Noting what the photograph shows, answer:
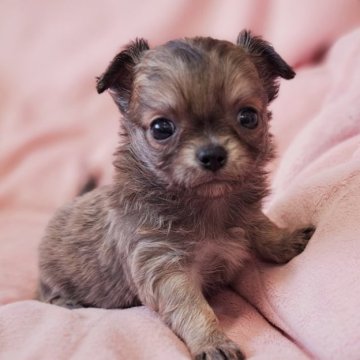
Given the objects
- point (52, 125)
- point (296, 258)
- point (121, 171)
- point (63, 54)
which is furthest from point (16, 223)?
point (296, 258)

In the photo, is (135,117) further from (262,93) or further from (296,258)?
(296,258)

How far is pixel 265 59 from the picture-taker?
97.3 inches

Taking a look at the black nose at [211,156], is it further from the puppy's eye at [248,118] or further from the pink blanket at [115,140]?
the pink blanket at [115,140]

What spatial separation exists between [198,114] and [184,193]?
0.32 meters

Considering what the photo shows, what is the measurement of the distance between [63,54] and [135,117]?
2.45 m

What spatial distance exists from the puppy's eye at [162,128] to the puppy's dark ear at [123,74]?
0.27 metres

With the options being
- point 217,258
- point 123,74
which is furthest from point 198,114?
point 217,258

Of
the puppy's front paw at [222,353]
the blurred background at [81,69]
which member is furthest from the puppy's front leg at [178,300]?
the blurred background at [81,69]

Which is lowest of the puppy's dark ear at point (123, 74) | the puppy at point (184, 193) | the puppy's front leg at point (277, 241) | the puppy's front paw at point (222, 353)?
the puppy's front paw at point (222, 353)

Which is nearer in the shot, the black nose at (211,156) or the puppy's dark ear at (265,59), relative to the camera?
the black nose at (211,156)

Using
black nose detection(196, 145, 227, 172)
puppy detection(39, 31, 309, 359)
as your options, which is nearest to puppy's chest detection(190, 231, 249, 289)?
puppy detection(39, 31, 309, 359)

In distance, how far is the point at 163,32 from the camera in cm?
433

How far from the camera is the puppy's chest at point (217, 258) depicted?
2.36 metres

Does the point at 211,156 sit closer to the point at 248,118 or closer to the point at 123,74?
the point at 248,118
